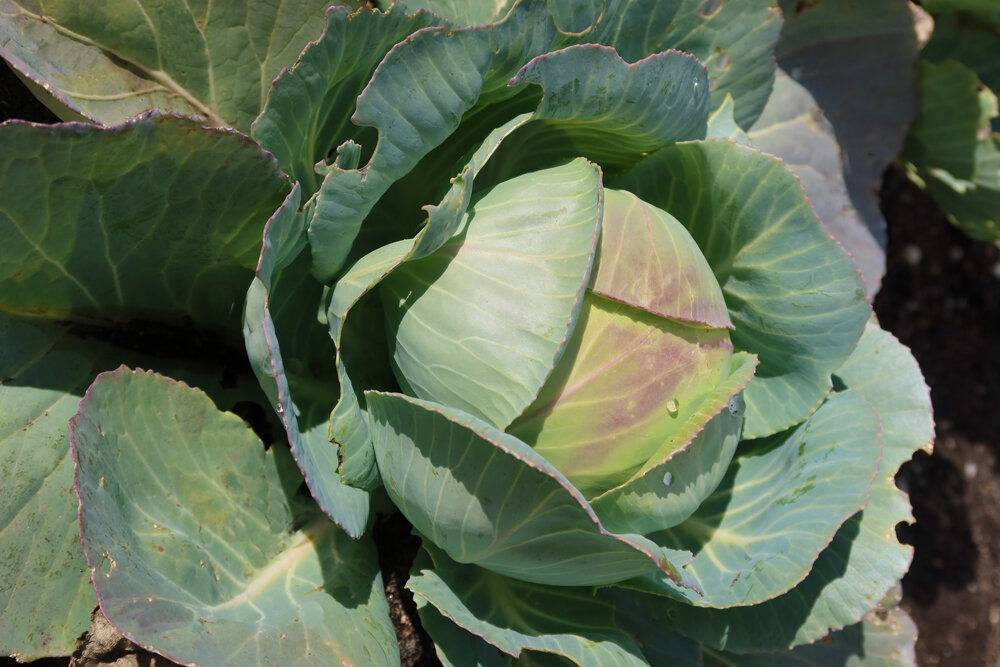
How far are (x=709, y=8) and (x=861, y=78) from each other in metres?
1.23

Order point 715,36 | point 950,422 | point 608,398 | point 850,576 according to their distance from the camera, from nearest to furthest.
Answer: point 608,398, point 850,576, point 715,36, point 950,422

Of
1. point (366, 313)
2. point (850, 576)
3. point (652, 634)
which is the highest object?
point (366, 313)

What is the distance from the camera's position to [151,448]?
4.77 feet

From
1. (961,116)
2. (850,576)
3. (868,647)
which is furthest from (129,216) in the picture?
(961,116)

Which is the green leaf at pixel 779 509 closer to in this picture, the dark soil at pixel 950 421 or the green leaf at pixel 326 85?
the green leaf at pixel 326 85

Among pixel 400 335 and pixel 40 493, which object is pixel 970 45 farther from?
pixel 40 493

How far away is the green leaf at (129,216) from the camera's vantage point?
1.24m

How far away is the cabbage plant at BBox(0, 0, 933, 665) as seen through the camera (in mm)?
1307

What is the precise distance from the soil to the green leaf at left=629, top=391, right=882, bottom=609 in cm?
204

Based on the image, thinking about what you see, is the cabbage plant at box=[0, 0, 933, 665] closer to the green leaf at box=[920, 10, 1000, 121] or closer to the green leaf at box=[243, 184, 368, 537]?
the green leaf at box=[243, 184, 368, 537]

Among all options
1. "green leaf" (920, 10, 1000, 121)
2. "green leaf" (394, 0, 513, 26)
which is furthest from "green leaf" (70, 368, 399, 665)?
"green leaf" (920, 10, 1000, 121)

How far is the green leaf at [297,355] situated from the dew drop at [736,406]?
2.43 ft

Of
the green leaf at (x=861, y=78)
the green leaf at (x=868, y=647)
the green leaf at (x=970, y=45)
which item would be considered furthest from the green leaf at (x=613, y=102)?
the green leaf at (x=970, y=45)

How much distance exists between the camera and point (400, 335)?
4.86 feet
